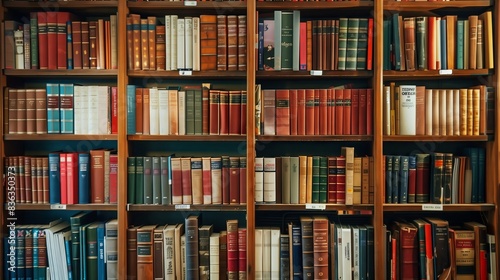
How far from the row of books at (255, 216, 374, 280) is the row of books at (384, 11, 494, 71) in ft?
3.18

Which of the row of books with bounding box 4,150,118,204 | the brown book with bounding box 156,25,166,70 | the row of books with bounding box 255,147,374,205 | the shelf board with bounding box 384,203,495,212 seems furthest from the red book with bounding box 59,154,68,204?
the shelf board with bounding box 384,203,495,212

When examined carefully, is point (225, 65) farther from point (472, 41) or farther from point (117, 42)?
point (472, 41)

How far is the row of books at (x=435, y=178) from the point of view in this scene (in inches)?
94.6

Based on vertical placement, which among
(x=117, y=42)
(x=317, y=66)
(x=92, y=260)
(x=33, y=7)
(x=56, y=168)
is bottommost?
(x=92, y=260)

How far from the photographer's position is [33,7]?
2.50m

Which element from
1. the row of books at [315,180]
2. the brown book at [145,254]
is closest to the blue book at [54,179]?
the brown book at [145,254]

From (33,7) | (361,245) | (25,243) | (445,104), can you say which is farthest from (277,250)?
(33,7)

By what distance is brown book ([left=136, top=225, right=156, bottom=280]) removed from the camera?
2412 millimetres

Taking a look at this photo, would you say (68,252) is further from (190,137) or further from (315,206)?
(315,206)

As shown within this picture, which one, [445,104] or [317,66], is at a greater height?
[317,66]

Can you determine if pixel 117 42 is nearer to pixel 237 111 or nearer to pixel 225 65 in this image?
pixel 225 65

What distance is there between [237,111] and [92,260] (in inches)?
A: 46.1

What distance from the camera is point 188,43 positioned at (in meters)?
2.42

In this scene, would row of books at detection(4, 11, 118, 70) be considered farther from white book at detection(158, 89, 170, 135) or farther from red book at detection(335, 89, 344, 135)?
red book at detection(335, 89, 344, 135)
